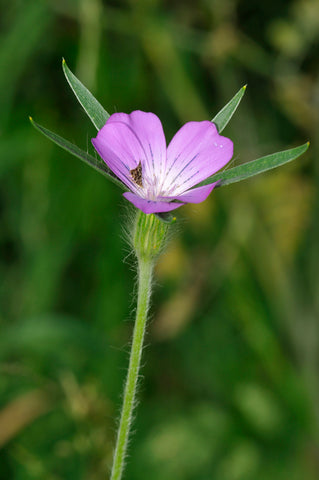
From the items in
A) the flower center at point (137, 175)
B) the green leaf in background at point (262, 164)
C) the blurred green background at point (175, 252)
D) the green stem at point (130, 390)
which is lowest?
the green stem at point (130, 390)

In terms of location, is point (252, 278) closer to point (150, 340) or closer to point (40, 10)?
point (150, 340)

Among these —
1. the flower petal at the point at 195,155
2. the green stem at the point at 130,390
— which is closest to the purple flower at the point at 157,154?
the flower petal at the point at 195,155

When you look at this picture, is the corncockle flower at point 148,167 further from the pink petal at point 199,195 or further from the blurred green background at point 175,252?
the blurred green background at point 175,252

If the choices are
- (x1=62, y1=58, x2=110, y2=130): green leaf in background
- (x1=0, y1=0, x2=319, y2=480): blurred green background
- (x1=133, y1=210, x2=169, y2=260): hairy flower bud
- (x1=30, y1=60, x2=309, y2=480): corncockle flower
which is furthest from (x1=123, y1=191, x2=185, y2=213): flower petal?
(x1=0, y1=0, x2=319, y2=480): blurred green background

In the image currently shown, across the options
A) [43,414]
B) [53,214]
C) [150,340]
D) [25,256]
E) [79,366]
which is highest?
[53,214]

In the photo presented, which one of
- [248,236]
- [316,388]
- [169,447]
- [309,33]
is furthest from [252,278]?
[309,33]

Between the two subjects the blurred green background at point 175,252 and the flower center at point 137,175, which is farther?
the blurred green background at point 175,252
